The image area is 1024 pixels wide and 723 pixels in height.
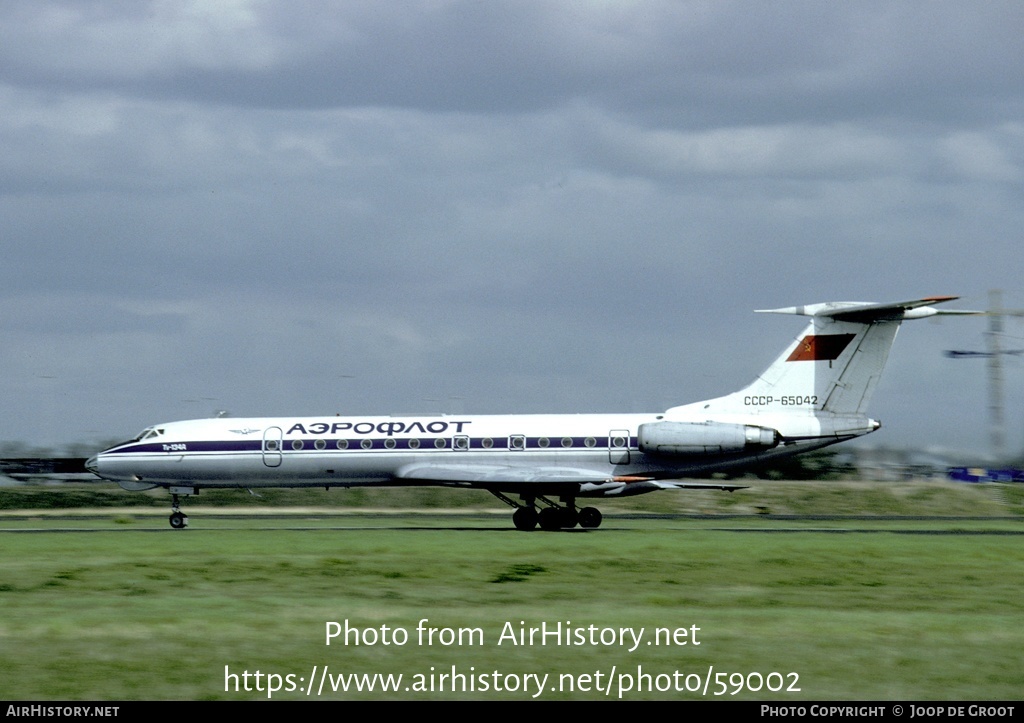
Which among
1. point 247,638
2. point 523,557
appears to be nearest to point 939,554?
point 523,557

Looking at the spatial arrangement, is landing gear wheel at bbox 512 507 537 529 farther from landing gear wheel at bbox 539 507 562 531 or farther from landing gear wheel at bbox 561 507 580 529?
landing gear wheel at bbox 561 507 580 529

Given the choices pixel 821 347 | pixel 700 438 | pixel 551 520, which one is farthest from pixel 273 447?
pixel 821 347

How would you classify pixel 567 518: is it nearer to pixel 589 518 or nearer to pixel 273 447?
pixel 589 518

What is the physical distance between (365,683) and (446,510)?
4248 centimetres

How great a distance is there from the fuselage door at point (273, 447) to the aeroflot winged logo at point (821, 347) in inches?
674

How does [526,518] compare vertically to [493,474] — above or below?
below

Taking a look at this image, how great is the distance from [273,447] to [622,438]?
1196 centimetres

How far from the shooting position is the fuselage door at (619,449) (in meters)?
41.9

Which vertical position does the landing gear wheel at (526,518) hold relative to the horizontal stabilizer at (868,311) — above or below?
below

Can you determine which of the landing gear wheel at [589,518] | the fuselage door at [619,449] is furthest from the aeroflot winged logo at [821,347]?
the landing gear wheel at [589,518]

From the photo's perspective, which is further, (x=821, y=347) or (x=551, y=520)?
(x=821, y=347)

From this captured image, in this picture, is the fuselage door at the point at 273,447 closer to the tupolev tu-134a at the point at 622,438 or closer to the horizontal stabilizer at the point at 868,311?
the tupolev tu-134a at the point at 622,438

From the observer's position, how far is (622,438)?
4197cm
